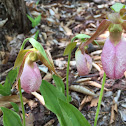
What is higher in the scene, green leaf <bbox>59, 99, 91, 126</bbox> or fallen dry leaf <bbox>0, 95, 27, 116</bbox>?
green leaf <bbox>59, 99, 91, 126</bbox>

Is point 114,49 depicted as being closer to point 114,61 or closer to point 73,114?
point 114,61

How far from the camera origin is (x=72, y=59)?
2.64 m

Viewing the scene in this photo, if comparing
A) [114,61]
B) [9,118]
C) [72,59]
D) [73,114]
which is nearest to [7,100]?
[9,118]

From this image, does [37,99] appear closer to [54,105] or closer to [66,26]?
[54,105]

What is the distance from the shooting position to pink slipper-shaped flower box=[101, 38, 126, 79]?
101cm

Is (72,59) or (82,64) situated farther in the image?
(72,59)

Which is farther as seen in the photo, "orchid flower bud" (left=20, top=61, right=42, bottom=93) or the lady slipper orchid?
"orchid flower bud" (left=20, top=61, right=42, bottom=93)

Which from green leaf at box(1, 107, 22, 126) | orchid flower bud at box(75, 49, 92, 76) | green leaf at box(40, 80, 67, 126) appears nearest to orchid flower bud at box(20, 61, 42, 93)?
green leaf at box(40, 80, 67, 126)

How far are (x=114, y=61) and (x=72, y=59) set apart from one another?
1.63 metres

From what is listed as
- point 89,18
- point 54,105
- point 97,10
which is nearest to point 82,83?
point 54,105

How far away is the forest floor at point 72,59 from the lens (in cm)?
180

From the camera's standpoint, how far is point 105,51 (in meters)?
1.07

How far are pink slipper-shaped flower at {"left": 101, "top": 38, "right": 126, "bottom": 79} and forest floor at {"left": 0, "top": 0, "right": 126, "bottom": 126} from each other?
0.26m

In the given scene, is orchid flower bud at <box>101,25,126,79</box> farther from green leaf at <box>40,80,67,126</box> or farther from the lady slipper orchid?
green leaf at <box>40,80,67,126</box>
